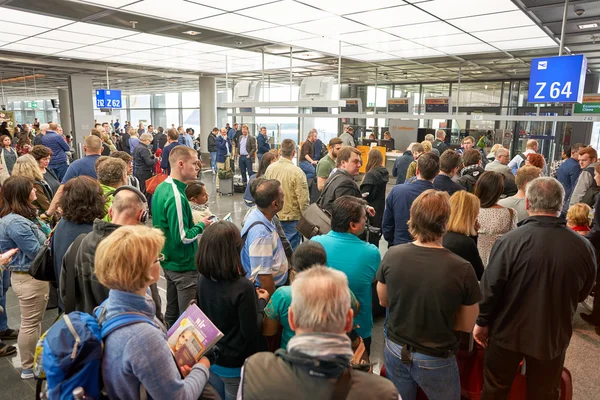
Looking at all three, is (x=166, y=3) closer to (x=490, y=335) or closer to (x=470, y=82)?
(x=490, y=335)

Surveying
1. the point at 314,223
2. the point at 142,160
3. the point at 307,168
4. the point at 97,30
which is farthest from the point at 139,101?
the point at 314,223

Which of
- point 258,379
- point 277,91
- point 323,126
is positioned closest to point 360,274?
point 258,379

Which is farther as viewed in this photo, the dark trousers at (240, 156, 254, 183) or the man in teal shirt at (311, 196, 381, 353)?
the dark trousers at (240, 156, 254, 183)

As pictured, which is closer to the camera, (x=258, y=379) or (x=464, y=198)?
(x=258, y=379)

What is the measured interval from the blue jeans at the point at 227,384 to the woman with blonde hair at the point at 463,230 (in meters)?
1.45

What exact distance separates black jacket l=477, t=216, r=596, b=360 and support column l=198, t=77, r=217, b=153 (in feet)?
44.8

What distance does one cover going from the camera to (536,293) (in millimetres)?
1975

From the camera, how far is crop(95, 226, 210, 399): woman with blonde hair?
124 centimetres

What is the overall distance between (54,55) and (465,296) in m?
10.6

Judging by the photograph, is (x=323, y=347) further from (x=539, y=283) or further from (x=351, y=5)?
(x=351, y=5)

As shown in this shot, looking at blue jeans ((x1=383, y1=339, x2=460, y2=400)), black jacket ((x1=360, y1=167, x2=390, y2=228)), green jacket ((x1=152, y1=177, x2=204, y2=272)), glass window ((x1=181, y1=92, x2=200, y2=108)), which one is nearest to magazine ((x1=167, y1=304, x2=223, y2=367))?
blue jeans ((x1=383, y1=339, x2=460, y2=400))

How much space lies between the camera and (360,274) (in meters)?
2.13

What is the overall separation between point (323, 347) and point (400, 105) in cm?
1017

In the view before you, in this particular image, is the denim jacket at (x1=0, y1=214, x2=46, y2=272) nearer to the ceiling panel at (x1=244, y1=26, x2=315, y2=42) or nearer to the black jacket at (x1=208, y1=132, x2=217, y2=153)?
the ceiling panel at (x1=244, y1=26, x2=315, y2=42)
